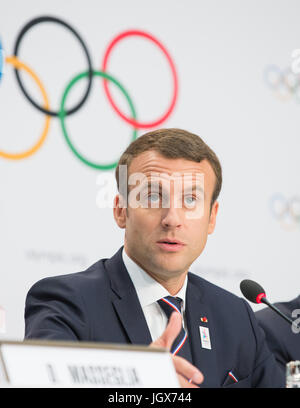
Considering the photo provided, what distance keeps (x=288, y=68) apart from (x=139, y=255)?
96.9 inches

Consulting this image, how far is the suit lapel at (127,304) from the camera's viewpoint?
1.86 metres

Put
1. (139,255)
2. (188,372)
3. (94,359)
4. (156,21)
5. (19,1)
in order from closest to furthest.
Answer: (94,359)
(188,372)
(139,255)
(19,1)
(156,21)

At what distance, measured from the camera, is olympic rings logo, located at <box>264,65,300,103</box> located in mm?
3967

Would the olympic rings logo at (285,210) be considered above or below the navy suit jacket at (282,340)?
above

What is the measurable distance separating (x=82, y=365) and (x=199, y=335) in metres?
0.96

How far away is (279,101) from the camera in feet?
13.1

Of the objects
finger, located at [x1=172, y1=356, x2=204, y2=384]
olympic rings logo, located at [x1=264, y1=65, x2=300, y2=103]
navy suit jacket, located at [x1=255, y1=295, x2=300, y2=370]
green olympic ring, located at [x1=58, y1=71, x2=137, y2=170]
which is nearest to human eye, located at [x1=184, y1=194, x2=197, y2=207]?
finger, located at [x1=172, y1=356, x2=204, y2=384]

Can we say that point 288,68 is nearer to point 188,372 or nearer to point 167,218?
point 167,218

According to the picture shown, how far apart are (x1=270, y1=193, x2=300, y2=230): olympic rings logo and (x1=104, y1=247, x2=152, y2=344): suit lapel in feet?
6.66

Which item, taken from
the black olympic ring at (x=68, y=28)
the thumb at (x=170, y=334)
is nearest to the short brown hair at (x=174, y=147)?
the thumb at (x=170, y=334)

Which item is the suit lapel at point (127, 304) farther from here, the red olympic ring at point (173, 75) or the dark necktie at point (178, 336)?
the red olympic ring at point (173, 75)

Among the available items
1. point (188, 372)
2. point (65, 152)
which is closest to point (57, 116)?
point (65, 152)

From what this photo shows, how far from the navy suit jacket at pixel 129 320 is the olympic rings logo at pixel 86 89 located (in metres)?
1.18

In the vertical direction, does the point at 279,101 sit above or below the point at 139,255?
above
